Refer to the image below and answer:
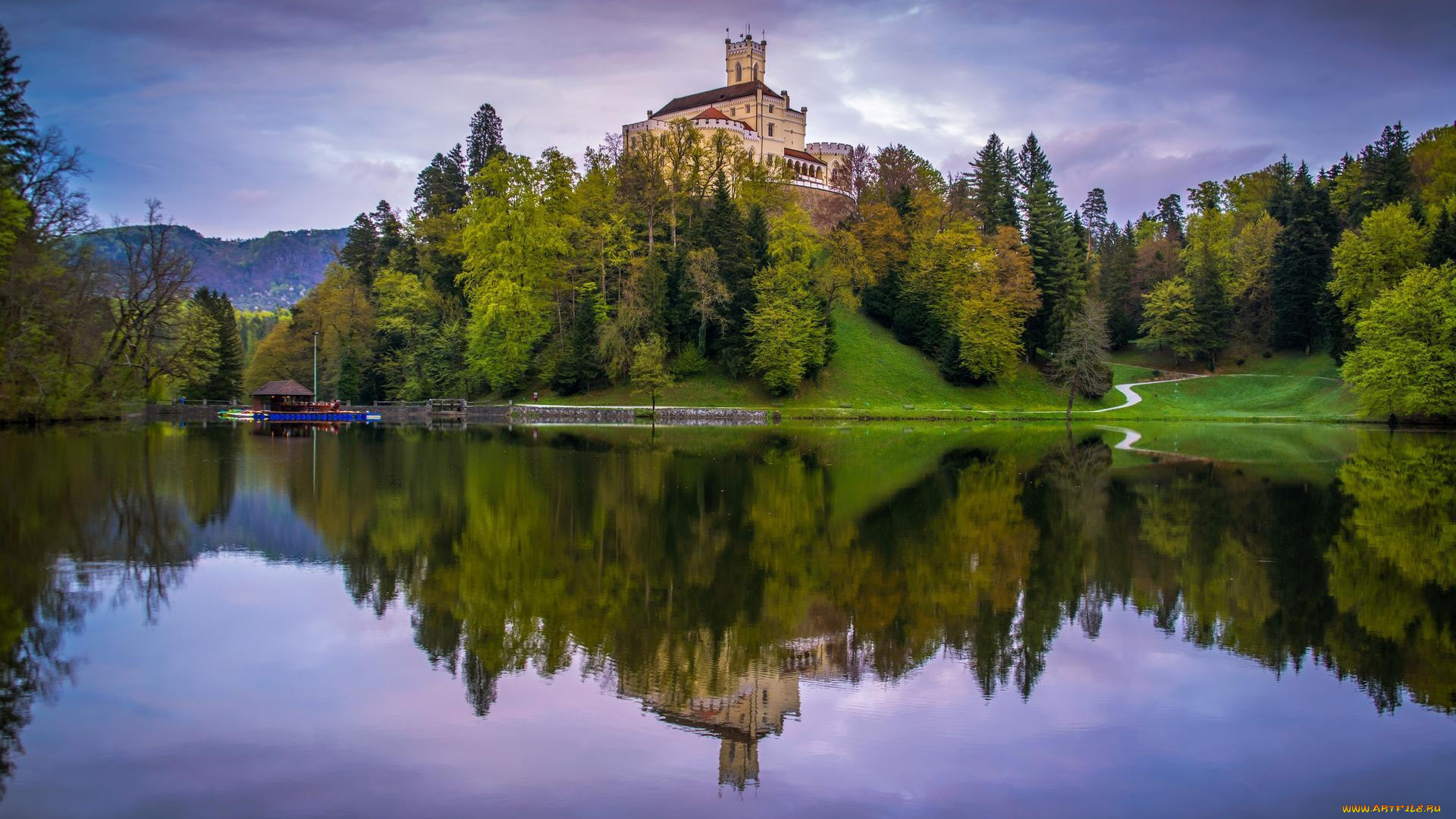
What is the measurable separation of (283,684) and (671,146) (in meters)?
56.7

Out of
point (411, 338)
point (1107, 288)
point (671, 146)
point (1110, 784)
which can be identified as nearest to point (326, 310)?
point (411, 338)

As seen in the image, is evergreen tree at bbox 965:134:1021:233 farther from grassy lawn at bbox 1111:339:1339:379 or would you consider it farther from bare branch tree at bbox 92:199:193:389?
bare branch tree at bbox 92:199:193:389

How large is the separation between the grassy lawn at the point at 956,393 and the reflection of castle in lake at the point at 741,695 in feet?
145

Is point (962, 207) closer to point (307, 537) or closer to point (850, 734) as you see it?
point (307, 537)

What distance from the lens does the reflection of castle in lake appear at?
7.51m

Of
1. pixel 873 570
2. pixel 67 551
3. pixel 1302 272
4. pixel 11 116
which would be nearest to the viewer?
pixel 873 570

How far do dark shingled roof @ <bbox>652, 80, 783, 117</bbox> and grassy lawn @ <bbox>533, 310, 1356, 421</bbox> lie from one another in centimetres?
3488

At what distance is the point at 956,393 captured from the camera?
61.5 meters

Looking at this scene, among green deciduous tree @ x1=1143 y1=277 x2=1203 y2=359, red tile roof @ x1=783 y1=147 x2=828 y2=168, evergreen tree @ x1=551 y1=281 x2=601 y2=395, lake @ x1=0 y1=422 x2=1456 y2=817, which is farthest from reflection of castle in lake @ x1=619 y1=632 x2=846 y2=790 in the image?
red tile roof @ x1=783 y1=147 x2=828 y2=168

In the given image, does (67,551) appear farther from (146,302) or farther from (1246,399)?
(1246,399)

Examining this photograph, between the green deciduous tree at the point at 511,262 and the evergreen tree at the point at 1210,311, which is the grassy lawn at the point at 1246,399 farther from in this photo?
the green deciduous tree at the point at 511,262

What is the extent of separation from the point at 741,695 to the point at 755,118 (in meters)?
89.1

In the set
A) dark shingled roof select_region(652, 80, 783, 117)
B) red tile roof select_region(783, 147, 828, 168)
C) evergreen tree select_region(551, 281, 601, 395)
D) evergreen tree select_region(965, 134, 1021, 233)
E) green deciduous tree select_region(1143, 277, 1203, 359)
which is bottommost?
evergreen tree select_region(551, 281, 601, 395)

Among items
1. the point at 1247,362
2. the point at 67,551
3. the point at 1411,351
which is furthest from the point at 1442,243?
the point at 67,551
